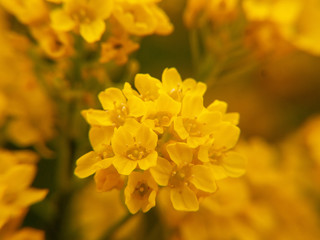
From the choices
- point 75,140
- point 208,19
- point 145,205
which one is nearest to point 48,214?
point 75,140

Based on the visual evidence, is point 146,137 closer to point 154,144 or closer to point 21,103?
point 154,144

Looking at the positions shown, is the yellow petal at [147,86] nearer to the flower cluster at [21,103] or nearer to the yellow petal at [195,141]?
the yellow petal at [195,141]

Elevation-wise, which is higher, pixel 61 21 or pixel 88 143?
pixel 61 21

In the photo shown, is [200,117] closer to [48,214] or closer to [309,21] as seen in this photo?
[48,214]

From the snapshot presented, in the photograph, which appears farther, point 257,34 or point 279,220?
point 279,220

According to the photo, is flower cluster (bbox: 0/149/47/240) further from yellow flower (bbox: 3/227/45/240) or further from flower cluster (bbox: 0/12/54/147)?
flower cluster (bbox: 0/12/54/147)

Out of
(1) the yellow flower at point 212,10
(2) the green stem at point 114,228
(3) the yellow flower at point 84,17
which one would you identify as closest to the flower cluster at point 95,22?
(3) the yellow flower at point 84,17

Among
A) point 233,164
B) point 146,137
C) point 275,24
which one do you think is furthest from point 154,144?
point 275,24
